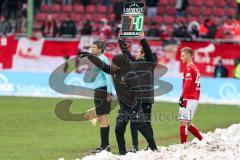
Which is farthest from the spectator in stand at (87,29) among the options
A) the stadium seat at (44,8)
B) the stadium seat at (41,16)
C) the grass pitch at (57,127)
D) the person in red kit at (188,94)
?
the person in red kit at (188,94)

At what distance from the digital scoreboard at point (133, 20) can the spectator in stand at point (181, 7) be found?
2241 cm

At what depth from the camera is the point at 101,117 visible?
14.5 meters

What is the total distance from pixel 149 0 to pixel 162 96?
35.4 feet

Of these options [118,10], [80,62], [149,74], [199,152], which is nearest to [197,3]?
[118,10]

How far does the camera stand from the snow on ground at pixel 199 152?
1178cm

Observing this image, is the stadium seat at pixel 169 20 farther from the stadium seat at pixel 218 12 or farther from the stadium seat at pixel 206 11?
the stadium seat at pixel 218 12

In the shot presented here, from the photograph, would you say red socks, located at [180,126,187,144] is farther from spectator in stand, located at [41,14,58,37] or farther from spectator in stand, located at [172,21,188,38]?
spectator in stand, located at [41,14,58,37]

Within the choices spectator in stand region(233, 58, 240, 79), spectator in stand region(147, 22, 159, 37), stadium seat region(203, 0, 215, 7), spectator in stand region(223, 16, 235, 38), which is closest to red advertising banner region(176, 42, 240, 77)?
spectator in stand region(233, 58, 240, 79)

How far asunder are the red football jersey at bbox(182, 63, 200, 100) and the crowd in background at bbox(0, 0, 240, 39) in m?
15.9

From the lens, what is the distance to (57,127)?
59.9 ft

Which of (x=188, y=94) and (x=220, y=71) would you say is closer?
(x=188, y=94)

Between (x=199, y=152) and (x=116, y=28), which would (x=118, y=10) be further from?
(x=199, y=152)

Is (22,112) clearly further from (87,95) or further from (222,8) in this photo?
(222,8)

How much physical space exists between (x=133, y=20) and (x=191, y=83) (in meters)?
2.49
